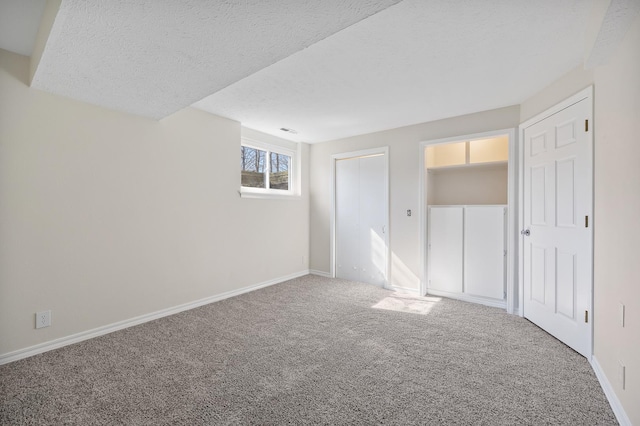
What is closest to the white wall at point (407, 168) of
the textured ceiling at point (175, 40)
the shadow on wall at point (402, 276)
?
the shadow on wall at point (402, 276)

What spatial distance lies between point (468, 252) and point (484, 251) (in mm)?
182

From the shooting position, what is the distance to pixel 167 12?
4.51 feet

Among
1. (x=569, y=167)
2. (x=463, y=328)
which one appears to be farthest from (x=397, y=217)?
(x=569, y=167)

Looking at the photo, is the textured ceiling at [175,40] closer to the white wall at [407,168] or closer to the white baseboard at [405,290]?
the white wall at [407,168]

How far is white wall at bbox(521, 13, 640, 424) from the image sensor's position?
4.75 ft

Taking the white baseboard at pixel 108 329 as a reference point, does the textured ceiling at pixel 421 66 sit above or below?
above

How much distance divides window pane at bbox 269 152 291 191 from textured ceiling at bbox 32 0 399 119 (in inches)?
91.0

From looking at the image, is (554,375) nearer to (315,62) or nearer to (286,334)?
(286,334)

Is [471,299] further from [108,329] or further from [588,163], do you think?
[108,329]

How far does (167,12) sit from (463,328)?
132 inches

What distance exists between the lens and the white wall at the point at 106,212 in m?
2.16

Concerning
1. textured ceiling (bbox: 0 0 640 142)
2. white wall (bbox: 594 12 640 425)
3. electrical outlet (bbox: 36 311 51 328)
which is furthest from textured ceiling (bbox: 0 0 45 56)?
white wall (bbox: 594 12 640 425)

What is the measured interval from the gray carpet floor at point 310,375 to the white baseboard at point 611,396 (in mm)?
38

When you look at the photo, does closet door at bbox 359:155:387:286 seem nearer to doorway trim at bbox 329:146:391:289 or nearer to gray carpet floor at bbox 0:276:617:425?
doorway trim at bbox 329:146:391:289
